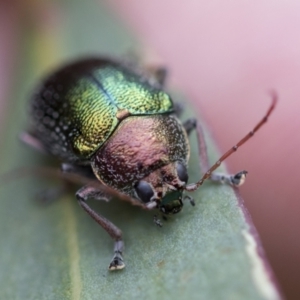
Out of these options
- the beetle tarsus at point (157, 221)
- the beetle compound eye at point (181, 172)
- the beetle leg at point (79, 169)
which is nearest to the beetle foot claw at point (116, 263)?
the beetle tarsus at point (157, 221)

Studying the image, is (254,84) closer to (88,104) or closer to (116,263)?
(88,104)

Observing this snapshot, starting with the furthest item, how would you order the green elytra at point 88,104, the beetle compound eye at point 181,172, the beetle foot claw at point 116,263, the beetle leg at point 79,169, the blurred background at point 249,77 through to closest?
the blurred background at point 249,77 < the beetle leg at point 79,169 < the green elytra at point 88,104 < the beetle compound eye at point 181,172 < the beetle foot claw at point 116,263

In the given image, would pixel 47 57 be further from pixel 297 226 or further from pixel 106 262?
pixel 297 226

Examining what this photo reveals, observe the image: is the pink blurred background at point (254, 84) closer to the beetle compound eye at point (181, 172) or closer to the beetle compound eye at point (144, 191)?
the beetle compound eye at point (181, 172)

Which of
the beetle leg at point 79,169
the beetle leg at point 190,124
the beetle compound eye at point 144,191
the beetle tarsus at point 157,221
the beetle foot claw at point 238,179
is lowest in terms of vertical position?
the beetle leg at point 79,169

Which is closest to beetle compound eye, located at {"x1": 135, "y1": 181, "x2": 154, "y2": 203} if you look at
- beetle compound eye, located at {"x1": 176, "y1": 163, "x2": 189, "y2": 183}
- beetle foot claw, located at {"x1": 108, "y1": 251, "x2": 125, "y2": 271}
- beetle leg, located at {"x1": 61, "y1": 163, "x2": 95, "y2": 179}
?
beetle compound eye, located at {"x1": 176, "y1": 163, "x2": 189, "y2": 183}

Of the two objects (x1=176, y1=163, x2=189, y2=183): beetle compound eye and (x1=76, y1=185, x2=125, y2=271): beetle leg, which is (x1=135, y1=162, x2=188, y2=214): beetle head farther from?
(x1=76, y1=185, x2=125, y2=271): beetle leg
